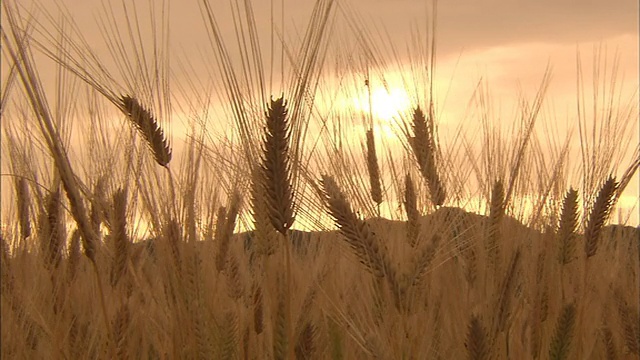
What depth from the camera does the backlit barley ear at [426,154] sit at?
8.16ft

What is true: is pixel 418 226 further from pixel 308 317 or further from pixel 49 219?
pixel 49 219

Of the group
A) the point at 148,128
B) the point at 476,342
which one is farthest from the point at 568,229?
the point at 148,128

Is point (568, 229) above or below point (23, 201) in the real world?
below

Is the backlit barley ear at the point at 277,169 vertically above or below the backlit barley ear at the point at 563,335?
above

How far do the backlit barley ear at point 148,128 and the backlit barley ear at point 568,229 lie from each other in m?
1.30

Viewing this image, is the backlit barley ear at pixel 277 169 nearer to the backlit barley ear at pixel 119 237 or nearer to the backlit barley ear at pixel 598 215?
the backlit barley ear at pixel 119 237

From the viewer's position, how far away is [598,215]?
2.37 metres

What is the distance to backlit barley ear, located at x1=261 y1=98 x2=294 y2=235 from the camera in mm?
1513

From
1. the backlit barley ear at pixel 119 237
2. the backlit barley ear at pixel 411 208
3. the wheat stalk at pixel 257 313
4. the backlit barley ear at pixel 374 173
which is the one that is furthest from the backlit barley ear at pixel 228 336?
the backlit barley ear at pixel 374 173

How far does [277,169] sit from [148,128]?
0.48 metres

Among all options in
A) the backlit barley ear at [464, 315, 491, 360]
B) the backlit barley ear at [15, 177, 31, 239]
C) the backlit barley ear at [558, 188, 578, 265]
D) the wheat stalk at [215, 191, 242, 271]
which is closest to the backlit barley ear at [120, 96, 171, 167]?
the wheat stalk at [215, 191, 242, 271]

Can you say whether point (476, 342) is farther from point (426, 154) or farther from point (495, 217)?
point (426, 154)

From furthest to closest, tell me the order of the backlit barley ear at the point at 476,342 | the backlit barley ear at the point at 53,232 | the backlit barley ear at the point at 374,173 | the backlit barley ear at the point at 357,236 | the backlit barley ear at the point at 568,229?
1. the backlit barley ear at the point at 374,173
2. the backlit barley ear at the point at 568,229
3. the backlit barley ear at the point at 53,232
4. the backlit barley ear at the point at 476,342
5. the backlit barley ear at the point at 357,236

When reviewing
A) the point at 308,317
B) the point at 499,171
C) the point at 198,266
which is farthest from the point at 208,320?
the point at 499,171
